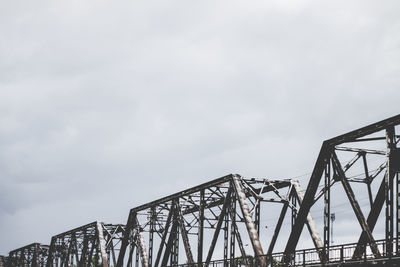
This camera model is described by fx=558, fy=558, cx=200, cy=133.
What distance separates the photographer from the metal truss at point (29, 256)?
261ft

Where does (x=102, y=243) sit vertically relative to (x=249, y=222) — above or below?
above

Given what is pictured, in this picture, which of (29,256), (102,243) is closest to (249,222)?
(102,243)

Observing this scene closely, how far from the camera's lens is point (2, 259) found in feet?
331

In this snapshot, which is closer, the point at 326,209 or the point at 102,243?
the point at 326,209

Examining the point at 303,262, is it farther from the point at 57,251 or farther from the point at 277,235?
the point at 57,251

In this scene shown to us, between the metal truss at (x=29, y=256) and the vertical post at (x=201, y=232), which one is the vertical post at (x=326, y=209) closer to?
the vertical post at (x=201, y=232)

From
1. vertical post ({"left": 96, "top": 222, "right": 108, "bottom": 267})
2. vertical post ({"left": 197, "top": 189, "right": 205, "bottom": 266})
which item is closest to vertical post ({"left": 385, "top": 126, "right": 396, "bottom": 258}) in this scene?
vertical post ({"left": 197, "top": 189, "right": 205, "bottom": 266})

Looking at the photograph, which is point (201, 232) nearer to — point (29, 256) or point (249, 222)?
point (249, 222)

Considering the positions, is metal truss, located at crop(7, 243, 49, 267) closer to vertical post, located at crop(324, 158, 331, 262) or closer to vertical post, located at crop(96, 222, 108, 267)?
vertical post, located at crop(96, 222, 108, 267)

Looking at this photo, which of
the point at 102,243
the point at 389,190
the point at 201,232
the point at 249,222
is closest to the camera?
the point at 389,190

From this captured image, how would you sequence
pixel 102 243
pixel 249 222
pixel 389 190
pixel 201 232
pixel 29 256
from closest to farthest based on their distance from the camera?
pixel 389 190, pixel 249 222, pixel 201 232, pixel 102 243, pixel 29 256

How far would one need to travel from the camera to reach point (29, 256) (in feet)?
283

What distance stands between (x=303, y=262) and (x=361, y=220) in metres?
3.82

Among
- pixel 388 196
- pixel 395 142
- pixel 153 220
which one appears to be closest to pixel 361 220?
pixel 388 196
